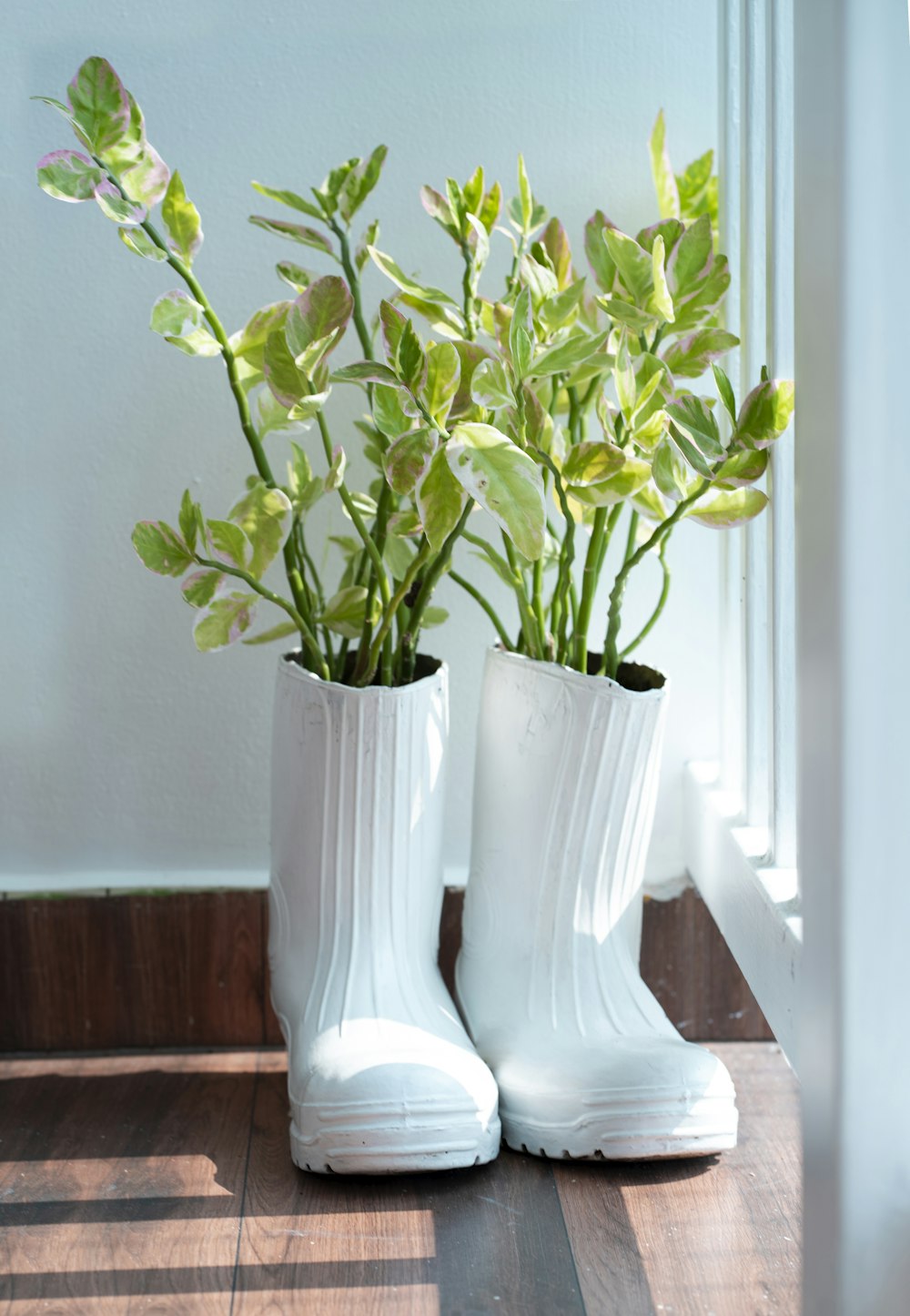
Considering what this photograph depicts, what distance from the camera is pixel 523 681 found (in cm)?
86

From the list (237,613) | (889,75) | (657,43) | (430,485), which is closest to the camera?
(889,75)

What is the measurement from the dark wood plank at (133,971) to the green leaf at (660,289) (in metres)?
0.56

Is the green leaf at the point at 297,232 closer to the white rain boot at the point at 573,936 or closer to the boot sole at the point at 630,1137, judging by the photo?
the white rain boot at the point at 573,936

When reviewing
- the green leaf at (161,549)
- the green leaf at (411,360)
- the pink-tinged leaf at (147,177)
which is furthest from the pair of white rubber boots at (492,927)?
the pink-tinged leaf at (147,177)

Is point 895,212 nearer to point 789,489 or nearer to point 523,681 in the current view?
point 789,489

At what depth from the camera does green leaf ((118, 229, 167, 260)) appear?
2.46 feet

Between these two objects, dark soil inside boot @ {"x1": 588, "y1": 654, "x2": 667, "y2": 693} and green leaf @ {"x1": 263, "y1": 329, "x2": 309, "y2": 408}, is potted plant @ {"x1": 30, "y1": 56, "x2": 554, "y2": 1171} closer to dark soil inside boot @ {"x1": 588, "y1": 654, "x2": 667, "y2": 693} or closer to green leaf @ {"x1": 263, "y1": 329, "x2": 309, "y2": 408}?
green leaf @ {"x1": 263, "y1": 329, "x2": 309, "y2": 408}

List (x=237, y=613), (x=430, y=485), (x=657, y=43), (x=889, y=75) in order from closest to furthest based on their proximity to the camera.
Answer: (x=889, y=75) → (x=430, y=485) → (x=237, y=613) → (x=657, y=43)

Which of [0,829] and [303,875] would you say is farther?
[0,829]

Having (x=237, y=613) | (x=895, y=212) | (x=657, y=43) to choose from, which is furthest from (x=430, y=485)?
(x=657, y=43)

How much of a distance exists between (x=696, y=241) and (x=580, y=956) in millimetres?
477

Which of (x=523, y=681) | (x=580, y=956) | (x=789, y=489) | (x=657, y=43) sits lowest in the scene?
(x=580, y=956)

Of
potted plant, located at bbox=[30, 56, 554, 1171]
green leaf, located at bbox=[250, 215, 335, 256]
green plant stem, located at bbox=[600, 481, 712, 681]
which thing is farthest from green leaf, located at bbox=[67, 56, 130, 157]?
green plant stem, located at bbox=[600, 481, 712, 681]

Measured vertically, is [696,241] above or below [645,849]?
above
